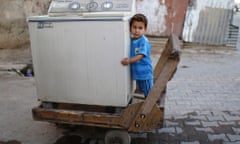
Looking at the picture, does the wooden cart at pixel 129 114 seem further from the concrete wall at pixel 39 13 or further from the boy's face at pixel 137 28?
the concrete wall at pixel 39 13

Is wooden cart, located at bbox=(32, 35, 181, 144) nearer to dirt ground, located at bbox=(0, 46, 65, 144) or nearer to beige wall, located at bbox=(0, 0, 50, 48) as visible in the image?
dirt ground, located at bbox=(0, 46, 65, 144)

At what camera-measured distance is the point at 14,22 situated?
289 inches

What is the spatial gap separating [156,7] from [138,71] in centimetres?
657

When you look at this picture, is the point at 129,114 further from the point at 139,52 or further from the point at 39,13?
the point at 39,13

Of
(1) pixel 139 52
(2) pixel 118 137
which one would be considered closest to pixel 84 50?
(1) pixel 139 52

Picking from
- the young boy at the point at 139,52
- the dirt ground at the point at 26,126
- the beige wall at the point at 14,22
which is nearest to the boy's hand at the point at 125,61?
the young boy at the point at 139,52

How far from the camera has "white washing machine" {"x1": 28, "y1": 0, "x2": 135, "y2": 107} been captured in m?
2.73

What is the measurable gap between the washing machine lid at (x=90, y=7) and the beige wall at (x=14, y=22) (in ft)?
15.9

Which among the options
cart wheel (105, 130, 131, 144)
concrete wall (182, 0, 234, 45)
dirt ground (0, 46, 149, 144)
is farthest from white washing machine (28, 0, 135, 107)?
concrete wall (182, 0, 234, 45)

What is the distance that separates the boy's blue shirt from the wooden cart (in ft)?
0.66

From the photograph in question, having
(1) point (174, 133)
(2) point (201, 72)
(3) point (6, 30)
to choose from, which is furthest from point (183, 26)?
(1) point (174, 133)

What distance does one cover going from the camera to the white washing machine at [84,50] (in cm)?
273

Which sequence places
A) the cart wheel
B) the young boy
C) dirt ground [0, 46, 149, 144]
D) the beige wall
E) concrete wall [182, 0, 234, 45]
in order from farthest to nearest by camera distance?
concrete wall [182, 0, 234, 45] → the beige wall → dirt ground [0, 46, 149, 144] → the cart wheel → the young boy

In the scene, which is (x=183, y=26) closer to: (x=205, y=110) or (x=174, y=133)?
(x=205, y=110)
